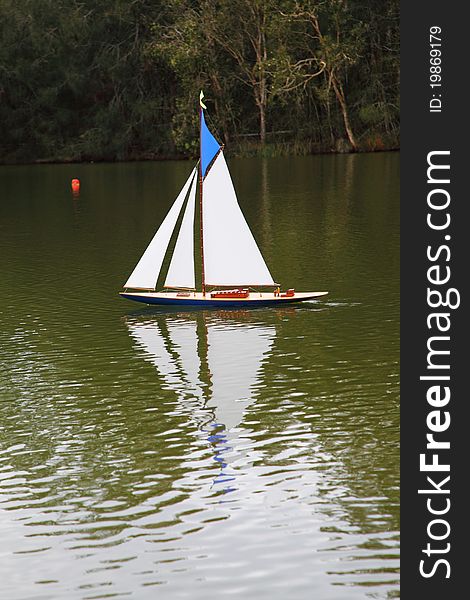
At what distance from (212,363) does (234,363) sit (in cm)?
47

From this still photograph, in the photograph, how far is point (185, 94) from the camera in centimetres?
8875

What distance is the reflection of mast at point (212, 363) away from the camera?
795 inches

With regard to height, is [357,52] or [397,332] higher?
[357,52]

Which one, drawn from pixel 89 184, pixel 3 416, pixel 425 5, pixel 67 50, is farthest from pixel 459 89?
pixel 67 50

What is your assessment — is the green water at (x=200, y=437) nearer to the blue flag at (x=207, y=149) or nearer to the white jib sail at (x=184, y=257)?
the white jib sail at (x=184, y=257)

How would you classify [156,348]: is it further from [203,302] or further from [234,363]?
[203,302]

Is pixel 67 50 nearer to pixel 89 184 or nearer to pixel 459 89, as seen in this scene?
pixel 89 184

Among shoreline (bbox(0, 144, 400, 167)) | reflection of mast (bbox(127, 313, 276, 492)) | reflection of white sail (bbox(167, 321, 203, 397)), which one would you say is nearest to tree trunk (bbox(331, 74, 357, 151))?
shoreline (bbox(0, 144, 400, 167))

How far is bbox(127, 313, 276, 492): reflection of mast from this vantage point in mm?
20203

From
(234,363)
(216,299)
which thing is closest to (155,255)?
(216,299)

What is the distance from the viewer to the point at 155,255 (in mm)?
30328

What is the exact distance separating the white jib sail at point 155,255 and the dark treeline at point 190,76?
5361cm

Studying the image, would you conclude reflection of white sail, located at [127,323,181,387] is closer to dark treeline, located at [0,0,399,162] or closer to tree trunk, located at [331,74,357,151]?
dark treeline, located at [0,0,399,162]

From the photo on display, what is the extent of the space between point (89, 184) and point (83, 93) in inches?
1067
